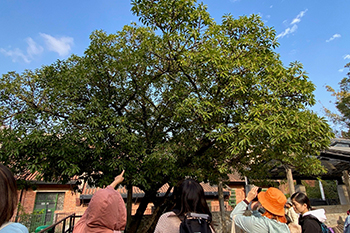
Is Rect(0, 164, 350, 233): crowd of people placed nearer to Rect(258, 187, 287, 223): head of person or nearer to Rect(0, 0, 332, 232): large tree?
Rect(258, 187, 287, 223): head of person

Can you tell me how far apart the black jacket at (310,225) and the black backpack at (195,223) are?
181 cm

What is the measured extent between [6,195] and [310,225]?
3.33 metres

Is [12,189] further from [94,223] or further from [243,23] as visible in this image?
[243,23]

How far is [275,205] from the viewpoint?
8.19ft

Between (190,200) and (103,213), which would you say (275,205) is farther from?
(103,213)

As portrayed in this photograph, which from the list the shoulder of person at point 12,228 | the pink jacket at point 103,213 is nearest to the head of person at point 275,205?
the pink jacket at point 103,213

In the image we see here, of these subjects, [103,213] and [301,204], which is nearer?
[103,213]

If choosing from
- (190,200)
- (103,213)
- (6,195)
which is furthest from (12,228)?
(190,200)

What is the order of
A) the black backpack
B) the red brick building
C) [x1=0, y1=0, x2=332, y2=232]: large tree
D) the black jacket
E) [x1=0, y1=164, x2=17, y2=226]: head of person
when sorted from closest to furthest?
[x1=0, y1=164, x2=17, y2=226]: head of person, the black backpack, the black jacket, [x1=0, y1=0, x2=332, y2=232]: large tree, the red brick building

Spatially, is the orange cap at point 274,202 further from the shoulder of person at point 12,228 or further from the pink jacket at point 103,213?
the shoulder of person at point 12,228

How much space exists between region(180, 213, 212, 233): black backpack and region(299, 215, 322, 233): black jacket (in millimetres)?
1808

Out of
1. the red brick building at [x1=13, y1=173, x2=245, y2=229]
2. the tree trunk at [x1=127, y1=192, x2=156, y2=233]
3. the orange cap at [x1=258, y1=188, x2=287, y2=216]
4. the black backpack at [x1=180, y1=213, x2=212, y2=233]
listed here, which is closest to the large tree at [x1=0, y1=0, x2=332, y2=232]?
the tree trunk at [x1=127, y1=192, x2=156, y2=233]

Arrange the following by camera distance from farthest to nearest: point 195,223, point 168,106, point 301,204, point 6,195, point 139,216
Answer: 1. point 139,216
2. point 168,106
3. point 301,204
4. point 195,223
5. point 6,195

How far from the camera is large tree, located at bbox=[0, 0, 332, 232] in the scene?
5863 mm
